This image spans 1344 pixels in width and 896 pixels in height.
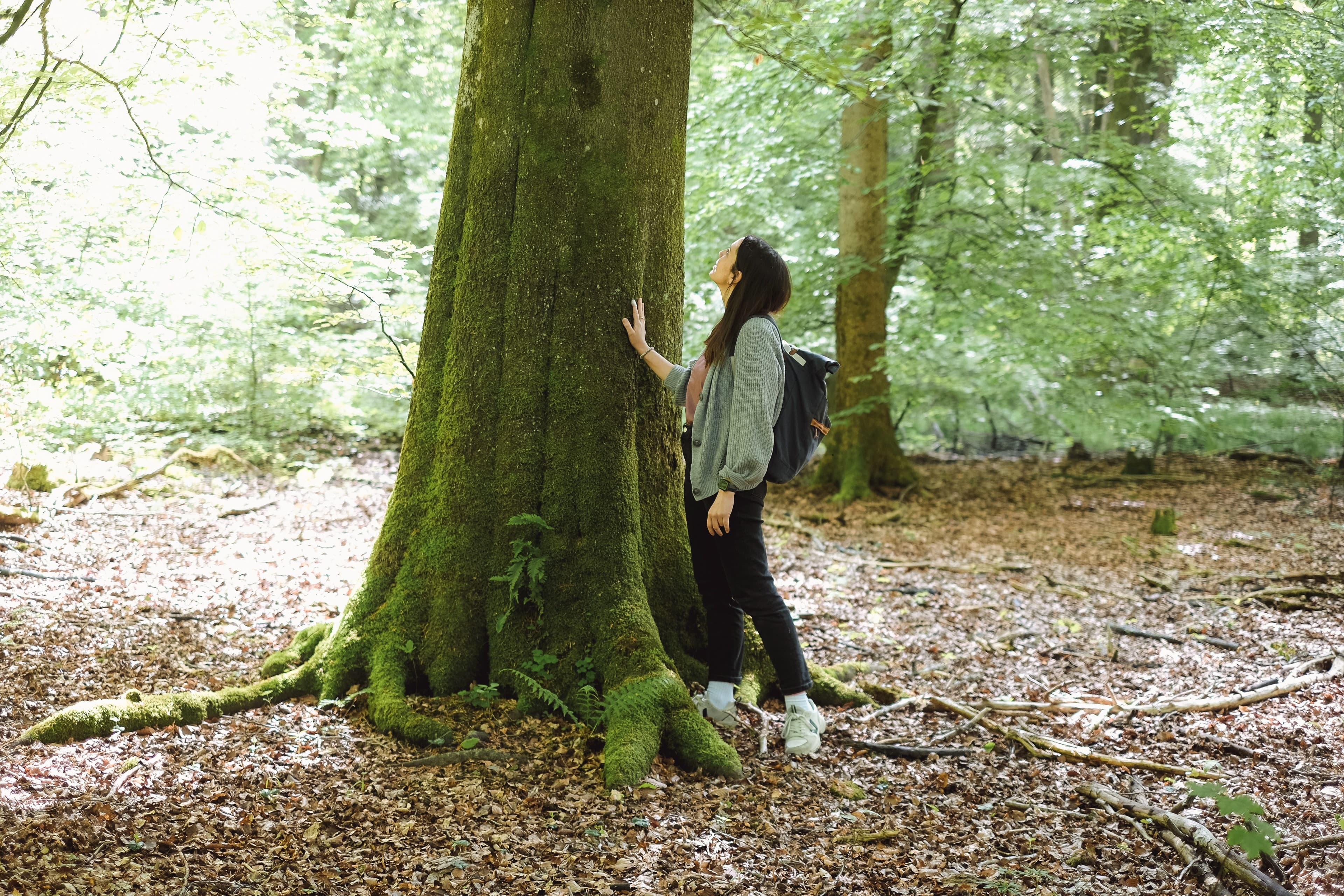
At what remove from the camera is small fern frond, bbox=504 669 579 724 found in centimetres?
352

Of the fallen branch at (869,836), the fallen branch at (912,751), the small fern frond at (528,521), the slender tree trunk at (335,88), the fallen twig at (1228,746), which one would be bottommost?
the fallen branch at (869,836)

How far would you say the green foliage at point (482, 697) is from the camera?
3.62 m

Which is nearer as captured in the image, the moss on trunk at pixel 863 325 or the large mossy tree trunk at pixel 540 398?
the large mossy tree trunk at pixel 540 398

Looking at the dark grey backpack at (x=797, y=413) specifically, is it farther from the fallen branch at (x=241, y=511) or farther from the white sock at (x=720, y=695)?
the fallen branch at (x=241, y=511)

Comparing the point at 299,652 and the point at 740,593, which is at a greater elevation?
the point at 740,593

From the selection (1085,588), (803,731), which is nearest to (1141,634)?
(1085,588)

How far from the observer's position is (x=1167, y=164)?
9.65 m

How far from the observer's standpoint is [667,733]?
346cm

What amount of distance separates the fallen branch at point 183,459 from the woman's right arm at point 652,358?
6.30 m

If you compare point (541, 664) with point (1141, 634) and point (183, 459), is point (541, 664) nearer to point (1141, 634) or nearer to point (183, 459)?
point (1141, 634)

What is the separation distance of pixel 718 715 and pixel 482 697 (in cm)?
104

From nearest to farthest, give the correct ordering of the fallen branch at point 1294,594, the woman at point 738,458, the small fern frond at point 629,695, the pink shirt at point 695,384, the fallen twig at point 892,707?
1. the small fern frond at point 629,695
2. the woman at point 738,458
3. the pink shirt at point 695,384
4. the fallen twig at point 892,707
5. the fallen branch at point 1294,594

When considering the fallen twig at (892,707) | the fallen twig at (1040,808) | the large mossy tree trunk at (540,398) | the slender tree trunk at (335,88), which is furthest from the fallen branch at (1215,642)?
the slender tree trunk at (335,88)

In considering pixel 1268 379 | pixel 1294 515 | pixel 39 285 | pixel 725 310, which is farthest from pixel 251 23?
pixel 1268 379
